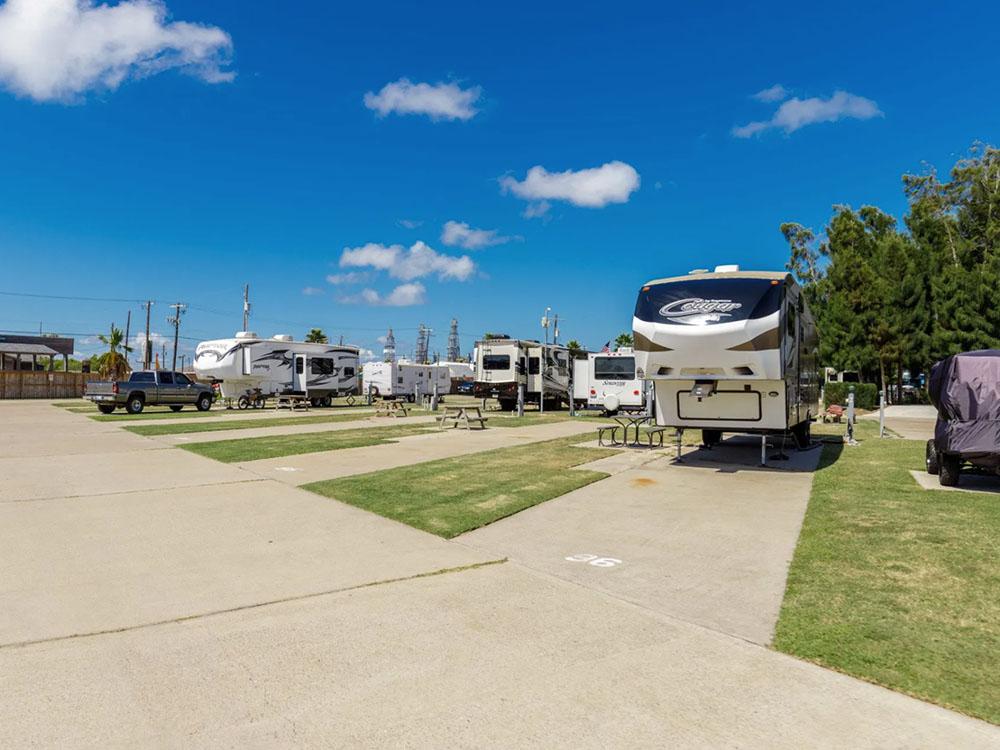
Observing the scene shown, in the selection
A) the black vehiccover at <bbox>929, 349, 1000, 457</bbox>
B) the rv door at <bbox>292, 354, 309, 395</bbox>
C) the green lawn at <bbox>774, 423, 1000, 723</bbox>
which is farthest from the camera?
the rv door at <bbox>292, 354, 309, 395</bbox>

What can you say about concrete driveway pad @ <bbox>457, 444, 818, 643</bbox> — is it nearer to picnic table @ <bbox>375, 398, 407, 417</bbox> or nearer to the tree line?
picnic table @ <bbox>375, 398, 407, 417</bbox>

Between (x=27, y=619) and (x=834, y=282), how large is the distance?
144ft

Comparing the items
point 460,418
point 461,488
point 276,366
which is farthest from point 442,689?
point 276,366

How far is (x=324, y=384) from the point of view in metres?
36.1

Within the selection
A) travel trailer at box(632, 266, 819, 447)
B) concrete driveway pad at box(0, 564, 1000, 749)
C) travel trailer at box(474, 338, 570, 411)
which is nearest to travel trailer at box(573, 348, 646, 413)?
travel trailer at box(474, 338, 570, 411)

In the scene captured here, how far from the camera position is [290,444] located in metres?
15.6

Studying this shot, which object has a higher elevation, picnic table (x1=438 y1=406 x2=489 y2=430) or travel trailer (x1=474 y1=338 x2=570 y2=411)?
travel trailer (x1=474 y1=338 x2=570 y2=411)

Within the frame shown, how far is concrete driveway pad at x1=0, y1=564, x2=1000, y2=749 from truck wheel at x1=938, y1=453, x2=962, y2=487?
732cm

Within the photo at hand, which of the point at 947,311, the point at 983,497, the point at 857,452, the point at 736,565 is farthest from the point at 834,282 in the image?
the point at 736,565

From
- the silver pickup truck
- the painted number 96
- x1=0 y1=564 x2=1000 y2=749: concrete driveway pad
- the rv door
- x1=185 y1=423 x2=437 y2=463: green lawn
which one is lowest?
x1=0 y1=564 x2=1000 y2=749: concrete driveway pad

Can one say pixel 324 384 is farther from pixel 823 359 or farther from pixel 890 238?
pixel 890 238

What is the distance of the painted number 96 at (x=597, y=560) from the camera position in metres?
5.94

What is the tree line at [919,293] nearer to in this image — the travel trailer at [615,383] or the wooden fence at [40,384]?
the travel trailer at [615,383]

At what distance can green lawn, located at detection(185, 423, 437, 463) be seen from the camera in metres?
13.7
